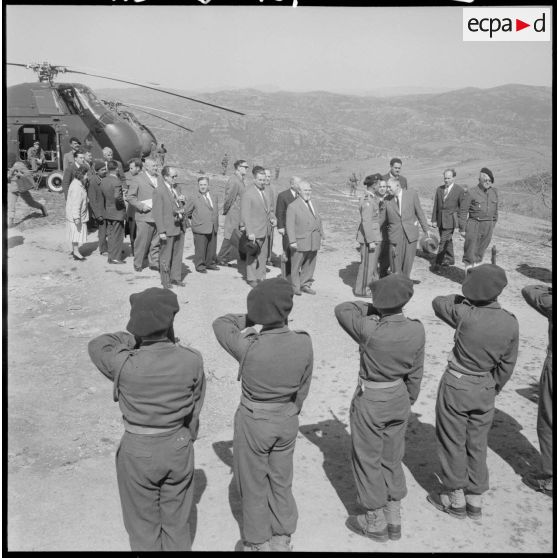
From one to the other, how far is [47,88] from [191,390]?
15.7 meters

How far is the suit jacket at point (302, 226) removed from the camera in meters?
9.05

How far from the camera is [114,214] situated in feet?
33.6

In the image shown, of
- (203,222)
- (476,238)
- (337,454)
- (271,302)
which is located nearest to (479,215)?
(476,238)

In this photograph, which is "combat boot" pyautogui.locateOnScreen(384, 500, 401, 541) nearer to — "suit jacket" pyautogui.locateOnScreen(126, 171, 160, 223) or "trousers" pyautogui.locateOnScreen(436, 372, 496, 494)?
"trousers" pyautogui.locateOnScreen(436, 372, 496, 494)

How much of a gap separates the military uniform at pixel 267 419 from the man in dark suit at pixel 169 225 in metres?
5.15

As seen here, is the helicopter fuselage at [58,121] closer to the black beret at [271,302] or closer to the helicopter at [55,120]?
the helicopter at [55,120]

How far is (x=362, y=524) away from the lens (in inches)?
176

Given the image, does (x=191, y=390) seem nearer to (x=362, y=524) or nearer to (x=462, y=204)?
(x=362, y=524)

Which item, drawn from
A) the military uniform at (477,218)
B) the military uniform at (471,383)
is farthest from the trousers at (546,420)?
the military uniform at (477,218)

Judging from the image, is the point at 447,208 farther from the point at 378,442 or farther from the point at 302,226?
the point at 378,442

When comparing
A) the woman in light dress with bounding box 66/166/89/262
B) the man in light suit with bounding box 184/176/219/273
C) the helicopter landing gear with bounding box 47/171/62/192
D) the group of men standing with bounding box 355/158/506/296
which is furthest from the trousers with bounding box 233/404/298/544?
the helicopter landing gear with bounding box 47/171/62/192

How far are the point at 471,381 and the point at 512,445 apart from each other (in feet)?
4.88

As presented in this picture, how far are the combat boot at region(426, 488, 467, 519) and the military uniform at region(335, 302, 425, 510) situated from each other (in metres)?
0.48

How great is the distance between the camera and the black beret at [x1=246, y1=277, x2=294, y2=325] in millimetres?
3943
